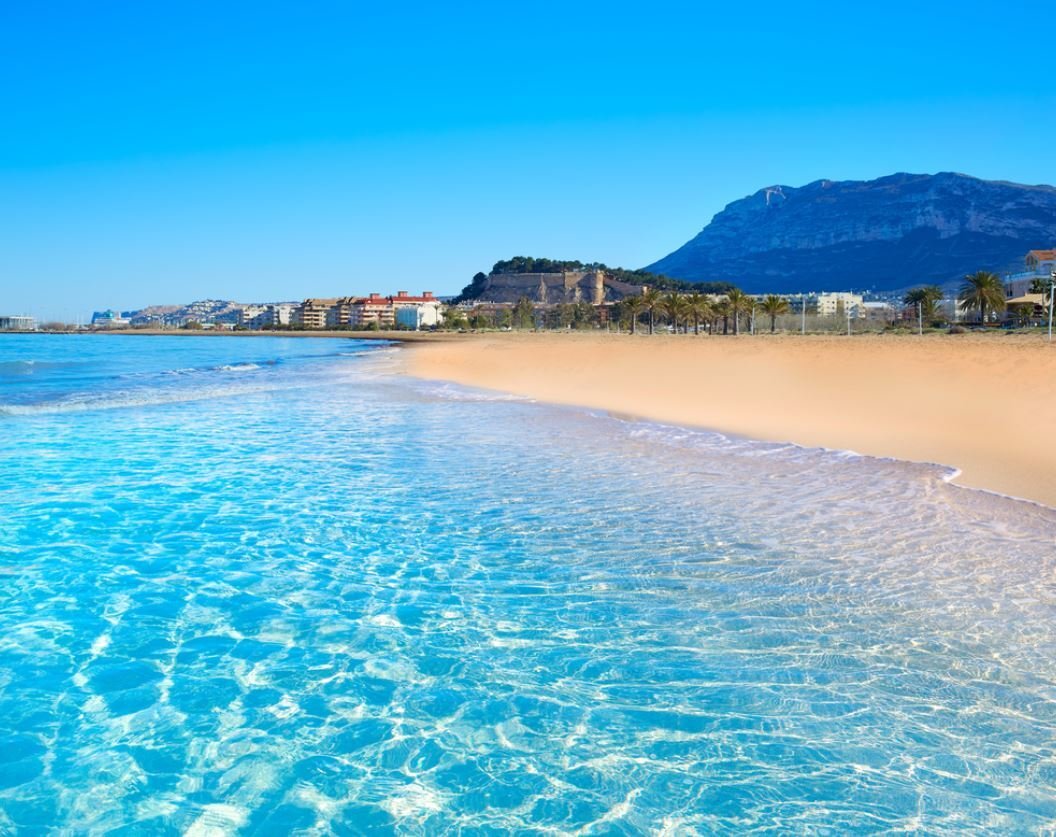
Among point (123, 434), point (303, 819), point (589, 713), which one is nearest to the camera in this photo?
point (303, 819)

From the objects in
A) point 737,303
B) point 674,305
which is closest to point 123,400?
point 737,303

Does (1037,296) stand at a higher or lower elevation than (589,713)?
higher

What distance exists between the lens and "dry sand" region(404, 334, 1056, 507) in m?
12.3

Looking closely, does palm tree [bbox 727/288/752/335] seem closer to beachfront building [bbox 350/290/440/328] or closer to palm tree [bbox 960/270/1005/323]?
palm tree [bbox 960/270/1005/323]

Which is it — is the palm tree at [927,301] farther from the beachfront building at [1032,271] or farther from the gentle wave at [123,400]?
the gentle wave at [123,400]

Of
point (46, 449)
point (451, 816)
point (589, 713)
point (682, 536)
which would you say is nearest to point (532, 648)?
point (589, 713)

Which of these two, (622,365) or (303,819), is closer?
(303,819)

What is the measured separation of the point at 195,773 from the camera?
13.1ft

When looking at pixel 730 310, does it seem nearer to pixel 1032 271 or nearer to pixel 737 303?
pixel 737 303

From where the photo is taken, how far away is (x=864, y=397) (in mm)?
19094

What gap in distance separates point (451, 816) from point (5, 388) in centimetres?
3532

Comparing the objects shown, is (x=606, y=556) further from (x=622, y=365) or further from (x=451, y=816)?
(x=622, y=365)

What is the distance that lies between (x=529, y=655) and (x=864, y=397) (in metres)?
16.1

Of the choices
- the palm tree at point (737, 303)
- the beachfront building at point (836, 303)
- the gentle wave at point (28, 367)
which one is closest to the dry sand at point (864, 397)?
the gentle wave at point (28, 367)
